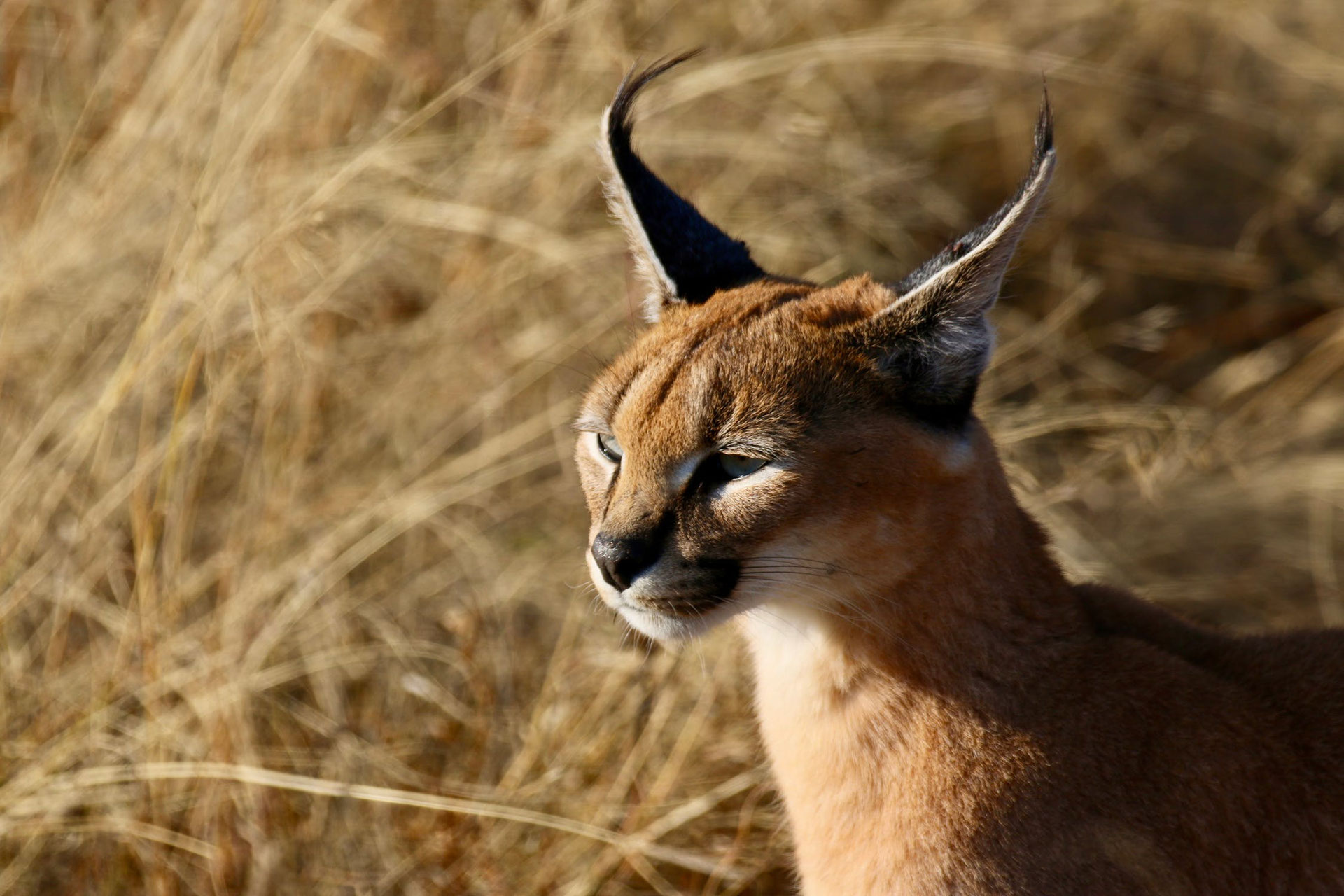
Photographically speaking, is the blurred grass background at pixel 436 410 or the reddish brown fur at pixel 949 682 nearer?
the reddish brown fur at pixel 949 682

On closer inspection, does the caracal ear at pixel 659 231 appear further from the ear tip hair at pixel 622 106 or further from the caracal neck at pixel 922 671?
the caracal neck at pixel 922 671

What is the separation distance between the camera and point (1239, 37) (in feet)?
22.4

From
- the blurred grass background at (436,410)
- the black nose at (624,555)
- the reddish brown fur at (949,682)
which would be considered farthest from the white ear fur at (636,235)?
the blurred grass background at (436,410)

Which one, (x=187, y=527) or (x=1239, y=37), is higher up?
(x=187, y=527)

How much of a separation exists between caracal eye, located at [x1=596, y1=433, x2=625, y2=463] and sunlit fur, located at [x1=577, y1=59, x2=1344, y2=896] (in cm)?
3

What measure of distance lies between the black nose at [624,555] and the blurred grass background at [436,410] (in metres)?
→ 1.02

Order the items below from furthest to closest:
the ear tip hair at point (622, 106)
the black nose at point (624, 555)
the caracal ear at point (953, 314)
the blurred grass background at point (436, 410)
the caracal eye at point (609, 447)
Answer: the blurred grass background at point (436, 410), the ear tip hair at point (622, 106), the caracal eye at point (609, 447), the black nose at point (624, 555), the caracal ear at point (953, 314)

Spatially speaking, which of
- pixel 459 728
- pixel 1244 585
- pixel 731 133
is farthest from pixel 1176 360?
pixel 459 728

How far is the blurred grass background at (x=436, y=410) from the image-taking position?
12.0ft

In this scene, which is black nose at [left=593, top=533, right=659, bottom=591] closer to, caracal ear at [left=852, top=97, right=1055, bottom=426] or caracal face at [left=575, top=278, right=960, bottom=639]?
caracal face at [left=575, top=278, right=960, bottom=639]

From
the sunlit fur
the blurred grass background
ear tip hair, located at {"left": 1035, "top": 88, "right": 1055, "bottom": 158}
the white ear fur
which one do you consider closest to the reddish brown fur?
the sunlit fur

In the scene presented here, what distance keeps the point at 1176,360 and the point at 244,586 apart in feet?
13.8

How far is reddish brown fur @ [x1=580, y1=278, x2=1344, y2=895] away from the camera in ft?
8.17

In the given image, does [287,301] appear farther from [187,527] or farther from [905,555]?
[905,555]
